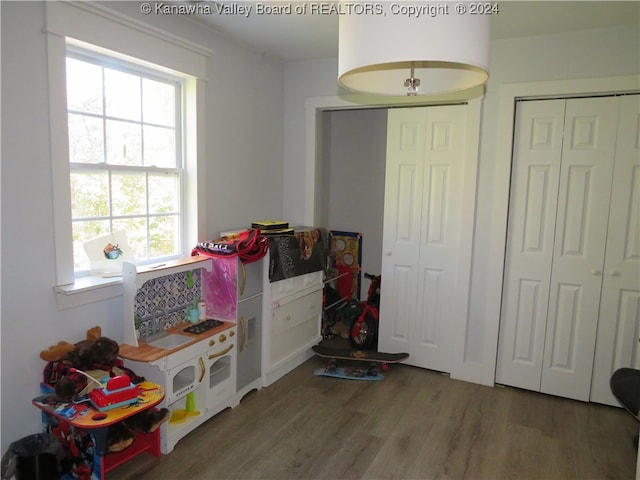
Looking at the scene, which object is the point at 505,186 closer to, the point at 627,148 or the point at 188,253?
the point at 627,148

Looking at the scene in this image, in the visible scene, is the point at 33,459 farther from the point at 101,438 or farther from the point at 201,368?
the point at 201,368

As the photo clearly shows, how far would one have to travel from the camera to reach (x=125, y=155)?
2.58 metres

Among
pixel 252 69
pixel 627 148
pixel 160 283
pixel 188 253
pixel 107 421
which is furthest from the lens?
pixel 252 69

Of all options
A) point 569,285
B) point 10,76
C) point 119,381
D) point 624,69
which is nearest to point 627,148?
A: point 624,69

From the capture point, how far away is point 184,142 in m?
2.96

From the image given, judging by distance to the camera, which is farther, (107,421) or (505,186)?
(505,186)

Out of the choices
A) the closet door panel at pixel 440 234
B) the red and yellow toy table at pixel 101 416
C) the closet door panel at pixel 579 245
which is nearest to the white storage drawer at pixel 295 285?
the closet door panel at pixel 440 234

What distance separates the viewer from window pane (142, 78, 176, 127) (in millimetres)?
2699

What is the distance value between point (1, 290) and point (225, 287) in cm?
122

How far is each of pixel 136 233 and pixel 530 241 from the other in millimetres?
2683

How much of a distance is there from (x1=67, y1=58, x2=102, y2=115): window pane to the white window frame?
0.11m

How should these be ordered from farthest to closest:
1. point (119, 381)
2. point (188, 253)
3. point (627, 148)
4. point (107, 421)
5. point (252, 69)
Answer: point (252, 69) < point (188, 253) < point (627, 148) < point (119, 381) < point (107, 421)

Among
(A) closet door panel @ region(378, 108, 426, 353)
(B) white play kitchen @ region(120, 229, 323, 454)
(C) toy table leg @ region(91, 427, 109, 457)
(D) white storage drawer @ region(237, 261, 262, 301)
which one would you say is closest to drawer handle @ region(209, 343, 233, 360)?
(B) white play kitchen @ region(120, 229, 323, 454)

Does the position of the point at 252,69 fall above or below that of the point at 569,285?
above
